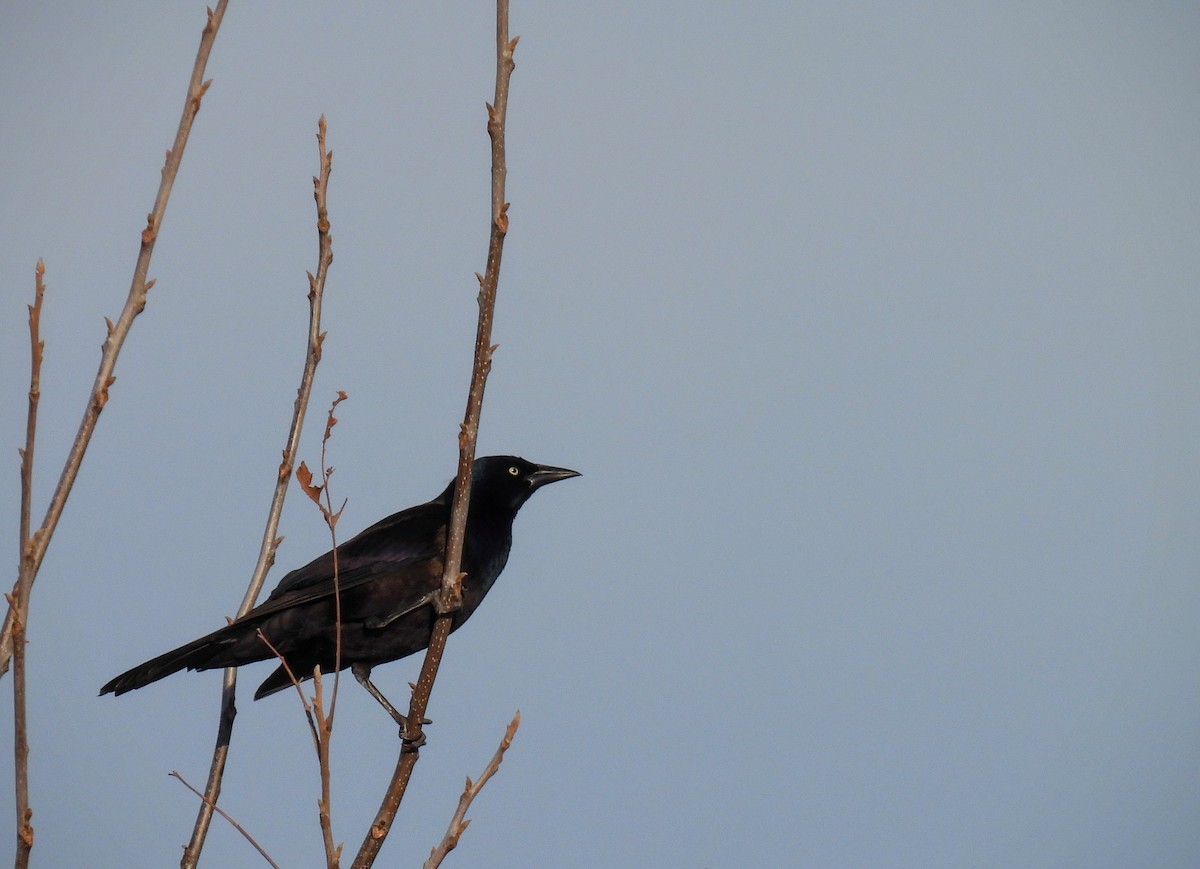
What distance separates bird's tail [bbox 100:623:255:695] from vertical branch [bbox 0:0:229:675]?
5.81 ft

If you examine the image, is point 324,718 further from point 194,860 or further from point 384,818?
point 194,860

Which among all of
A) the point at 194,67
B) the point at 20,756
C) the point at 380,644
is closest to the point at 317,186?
the point at 194,67

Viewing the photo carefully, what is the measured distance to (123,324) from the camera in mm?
2416

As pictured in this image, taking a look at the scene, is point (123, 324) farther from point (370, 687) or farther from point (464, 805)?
point (370, 687)

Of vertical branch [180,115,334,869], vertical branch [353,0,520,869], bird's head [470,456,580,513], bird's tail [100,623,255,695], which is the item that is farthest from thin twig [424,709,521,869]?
bird's head [470,456,580,513]

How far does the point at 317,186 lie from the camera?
3.13 metres

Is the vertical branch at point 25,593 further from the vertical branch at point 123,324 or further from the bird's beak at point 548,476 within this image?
the bird's beak at point 548,476

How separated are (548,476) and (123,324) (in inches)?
140

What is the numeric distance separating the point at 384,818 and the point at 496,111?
5.33ft

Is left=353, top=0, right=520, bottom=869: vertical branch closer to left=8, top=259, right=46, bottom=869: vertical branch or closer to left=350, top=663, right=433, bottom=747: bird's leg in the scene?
left=8, top=259, right=46, bottom=869: vertical branch

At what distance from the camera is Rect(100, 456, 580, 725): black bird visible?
4.64 meters

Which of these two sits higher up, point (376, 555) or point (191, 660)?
point (376, 555)

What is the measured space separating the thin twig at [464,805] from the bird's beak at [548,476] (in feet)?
10.8

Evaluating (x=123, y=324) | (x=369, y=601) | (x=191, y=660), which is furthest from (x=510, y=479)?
(x=123, y=324)
